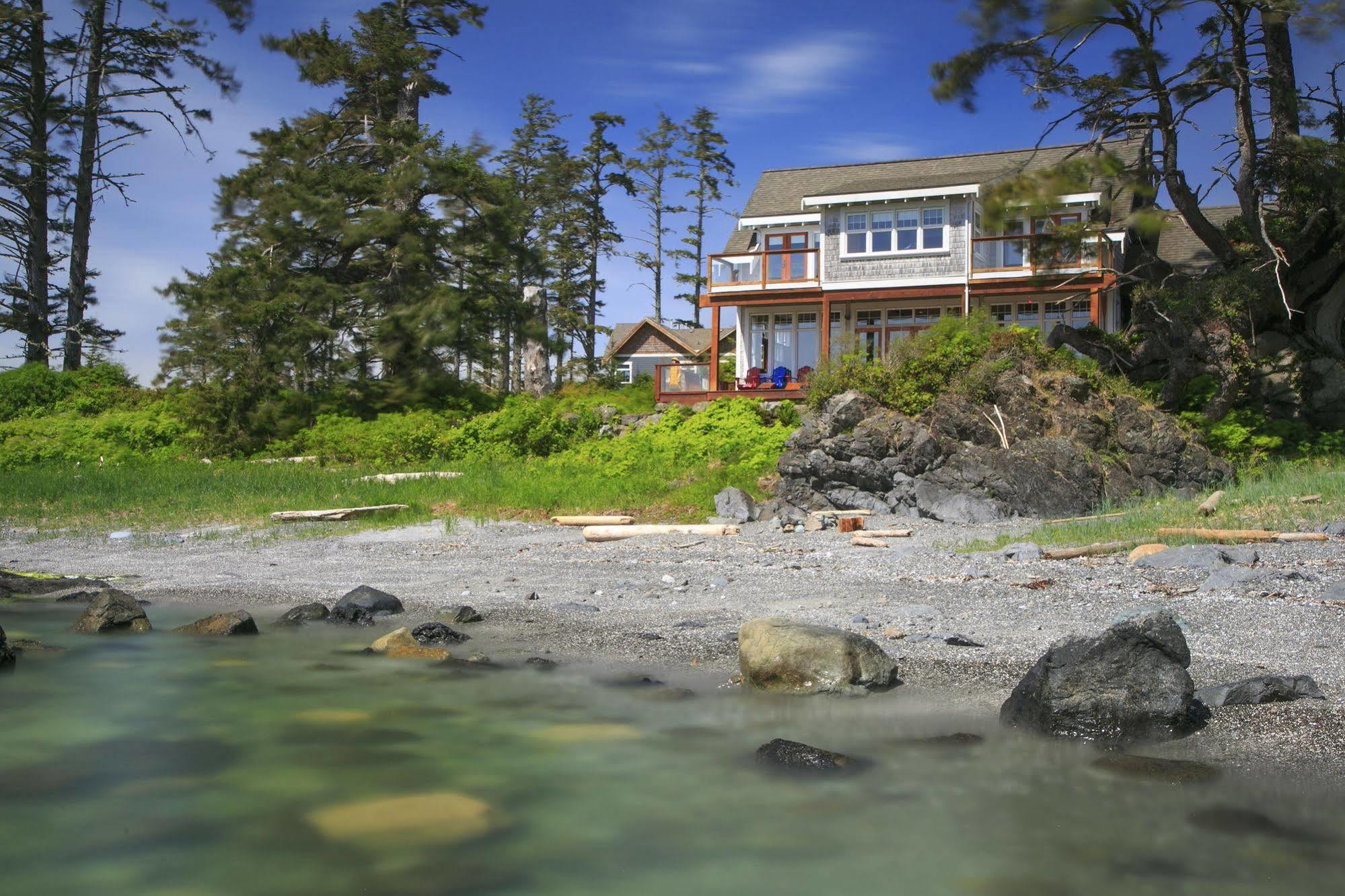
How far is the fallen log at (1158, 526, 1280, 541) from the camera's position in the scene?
10.0 m

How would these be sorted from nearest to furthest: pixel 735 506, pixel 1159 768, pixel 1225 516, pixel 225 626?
pixel 1159 768, pixel 225 626, pixel 1225 516, pixel 735 506

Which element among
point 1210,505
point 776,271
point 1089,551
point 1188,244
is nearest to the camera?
point 1089,551

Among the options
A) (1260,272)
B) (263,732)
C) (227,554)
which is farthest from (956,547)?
(1260,272)

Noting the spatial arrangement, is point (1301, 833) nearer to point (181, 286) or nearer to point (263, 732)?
point (263, 732)

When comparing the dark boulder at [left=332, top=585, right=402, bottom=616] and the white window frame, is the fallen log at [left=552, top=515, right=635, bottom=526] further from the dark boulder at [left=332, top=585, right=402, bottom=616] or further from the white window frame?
the white window frame

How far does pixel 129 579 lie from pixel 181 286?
17.6 meters

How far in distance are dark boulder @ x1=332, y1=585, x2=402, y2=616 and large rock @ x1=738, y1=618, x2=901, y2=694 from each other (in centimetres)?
412

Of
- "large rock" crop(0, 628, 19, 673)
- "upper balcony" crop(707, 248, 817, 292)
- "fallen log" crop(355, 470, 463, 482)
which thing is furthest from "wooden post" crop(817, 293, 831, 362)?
"large rock" crop(0, 628, 19, 673)

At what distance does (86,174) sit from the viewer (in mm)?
29969

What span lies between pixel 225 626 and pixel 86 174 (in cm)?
2778

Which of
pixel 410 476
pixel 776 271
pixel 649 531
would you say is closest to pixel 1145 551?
pixel 649 531

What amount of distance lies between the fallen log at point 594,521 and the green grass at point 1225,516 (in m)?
5.03

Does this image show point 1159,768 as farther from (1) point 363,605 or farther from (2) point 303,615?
(2) point 303,615

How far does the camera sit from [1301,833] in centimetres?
407
